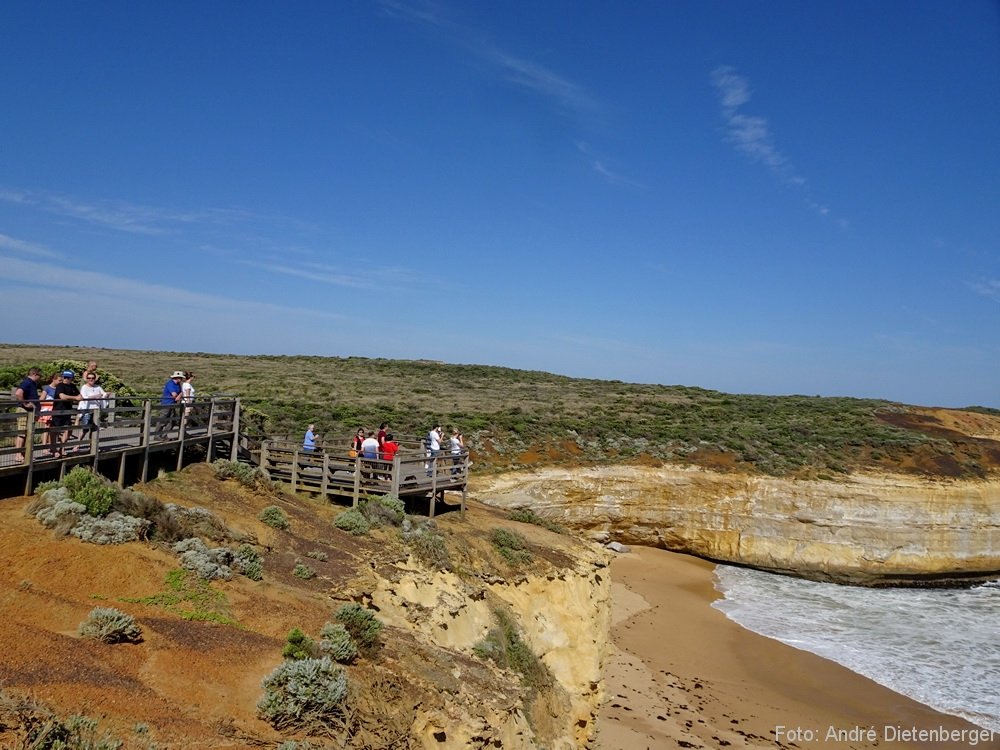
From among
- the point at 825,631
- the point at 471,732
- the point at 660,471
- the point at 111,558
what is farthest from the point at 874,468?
the point at 111,558

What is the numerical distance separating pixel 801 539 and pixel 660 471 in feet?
22.9

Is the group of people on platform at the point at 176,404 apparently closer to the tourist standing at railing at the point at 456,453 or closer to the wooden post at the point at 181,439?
the wooden post at the point at 181,439

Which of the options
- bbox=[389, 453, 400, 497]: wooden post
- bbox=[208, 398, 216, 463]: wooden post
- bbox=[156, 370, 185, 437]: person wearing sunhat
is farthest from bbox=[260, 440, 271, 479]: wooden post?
bbox=[389, 453, 400, 497]: wooden post

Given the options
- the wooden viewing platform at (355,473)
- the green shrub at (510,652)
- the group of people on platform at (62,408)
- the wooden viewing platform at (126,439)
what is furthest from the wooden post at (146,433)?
the green shrub at (510,652)

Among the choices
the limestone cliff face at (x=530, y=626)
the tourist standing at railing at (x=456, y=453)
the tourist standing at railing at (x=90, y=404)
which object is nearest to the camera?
the limestone cliff face at (x=530, y=626)

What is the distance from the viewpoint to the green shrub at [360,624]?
9.03m

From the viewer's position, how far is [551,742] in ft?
38.4

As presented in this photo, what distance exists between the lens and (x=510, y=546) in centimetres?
1659

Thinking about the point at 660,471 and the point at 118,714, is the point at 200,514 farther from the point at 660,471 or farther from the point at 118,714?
the point at 660,471

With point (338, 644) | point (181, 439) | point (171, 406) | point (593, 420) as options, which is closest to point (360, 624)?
point (338, 644)

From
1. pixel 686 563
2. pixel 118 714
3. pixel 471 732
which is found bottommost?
pixel 686 563

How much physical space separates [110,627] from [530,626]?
9514 mm

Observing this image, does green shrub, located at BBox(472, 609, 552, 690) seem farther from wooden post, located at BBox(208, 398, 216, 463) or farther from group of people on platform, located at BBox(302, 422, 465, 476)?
wooden post, located at BBox(208, 398, 216, 463)

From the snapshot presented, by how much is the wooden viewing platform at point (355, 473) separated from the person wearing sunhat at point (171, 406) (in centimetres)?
317
